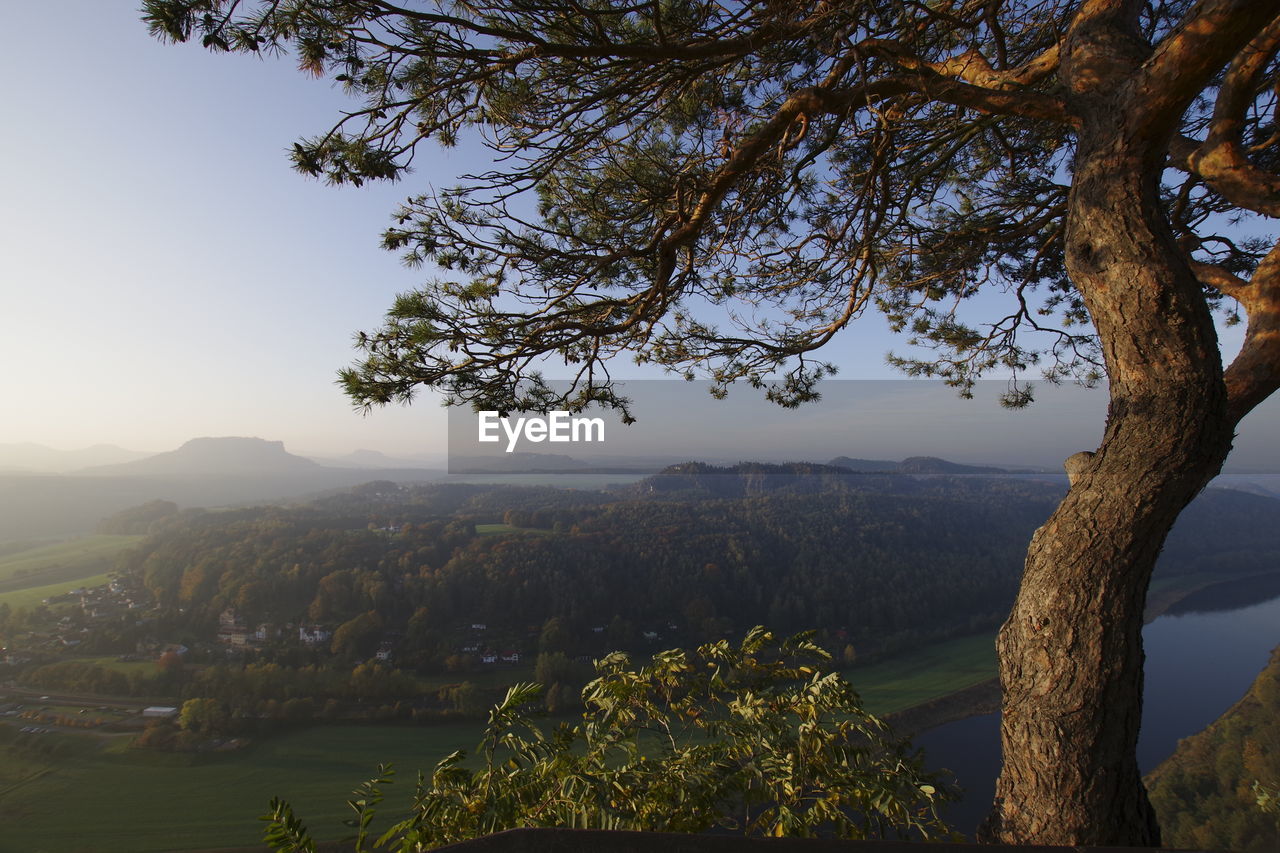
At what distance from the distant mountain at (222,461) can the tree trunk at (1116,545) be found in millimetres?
41429

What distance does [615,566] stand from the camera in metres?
14.0

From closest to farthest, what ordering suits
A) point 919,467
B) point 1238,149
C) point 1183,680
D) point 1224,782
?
point 1238,149 → point 1224,782 → point 1183,680 → point 919,467

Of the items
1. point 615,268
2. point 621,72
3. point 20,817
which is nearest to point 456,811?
point 615,268

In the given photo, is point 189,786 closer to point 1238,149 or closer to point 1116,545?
point 1116,545

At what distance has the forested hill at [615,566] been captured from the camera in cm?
1291

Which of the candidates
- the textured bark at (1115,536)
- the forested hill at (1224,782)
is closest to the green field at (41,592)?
the textured bark at (1115,536)

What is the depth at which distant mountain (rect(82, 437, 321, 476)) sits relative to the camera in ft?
107

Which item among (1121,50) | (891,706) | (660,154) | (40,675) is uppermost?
(660,154)

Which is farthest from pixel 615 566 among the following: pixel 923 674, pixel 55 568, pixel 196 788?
pixel 55 568

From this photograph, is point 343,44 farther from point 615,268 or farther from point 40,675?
point 40,675

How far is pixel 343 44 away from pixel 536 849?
235cm

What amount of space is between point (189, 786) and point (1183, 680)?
2298cm

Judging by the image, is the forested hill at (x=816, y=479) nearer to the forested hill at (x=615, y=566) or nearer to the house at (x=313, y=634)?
the forested hill at (x=615, y=566)

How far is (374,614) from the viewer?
12727 millimetres
